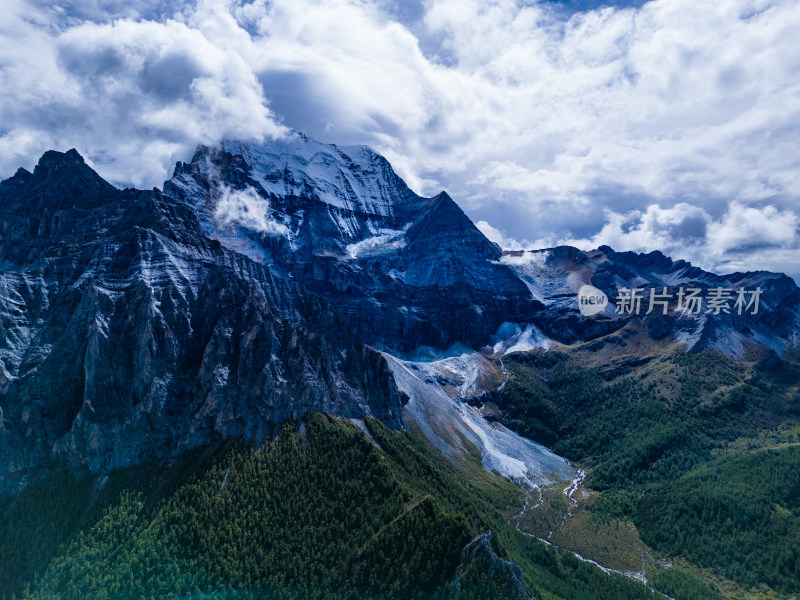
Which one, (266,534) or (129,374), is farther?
(129,374)

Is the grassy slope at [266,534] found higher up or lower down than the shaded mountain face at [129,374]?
lower down

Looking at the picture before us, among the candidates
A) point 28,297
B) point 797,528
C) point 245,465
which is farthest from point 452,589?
point 28,297

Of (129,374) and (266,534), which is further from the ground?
(129,374)

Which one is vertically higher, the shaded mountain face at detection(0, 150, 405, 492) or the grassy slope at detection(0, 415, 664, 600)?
the shaded mountain face at detection(0, 150, 405, 492)

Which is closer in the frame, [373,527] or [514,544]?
[373,527]

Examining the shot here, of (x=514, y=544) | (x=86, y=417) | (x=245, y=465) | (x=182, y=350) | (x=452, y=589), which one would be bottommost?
(x=514, y=544)

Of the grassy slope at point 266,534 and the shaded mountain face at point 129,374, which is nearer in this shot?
the grassy slope at point 266,534

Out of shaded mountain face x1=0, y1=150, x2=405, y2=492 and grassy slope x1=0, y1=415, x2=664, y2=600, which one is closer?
grassy slope x1=0, y1=415, x2=664, y2=600

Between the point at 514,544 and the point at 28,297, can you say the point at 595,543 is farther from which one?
the point at 28,297
